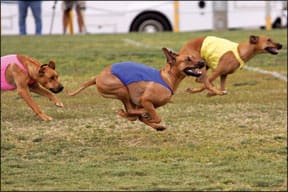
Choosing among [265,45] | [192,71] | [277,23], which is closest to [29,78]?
[192,71]

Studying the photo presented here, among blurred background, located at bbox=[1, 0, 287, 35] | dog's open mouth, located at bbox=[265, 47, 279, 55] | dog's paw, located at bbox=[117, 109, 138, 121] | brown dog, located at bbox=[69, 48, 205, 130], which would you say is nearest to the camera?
brown dog, located at bbox=[69, 48, 205, 130]

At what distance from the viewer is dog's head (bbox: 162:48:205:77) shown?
6266mm

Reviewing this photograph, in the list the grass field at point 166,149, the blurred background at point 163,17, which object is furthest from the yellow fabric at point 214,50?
the blurred background at point 163,17

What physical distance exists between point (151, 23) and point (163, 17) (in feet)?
1.96

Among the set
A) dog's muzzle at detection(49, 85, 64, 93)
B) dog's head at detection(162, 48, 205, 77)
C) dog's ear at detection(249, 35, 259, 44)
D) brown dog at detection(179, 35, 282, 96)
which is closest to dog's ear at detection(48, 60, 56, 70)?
dog's muzzle at detection(49, 85, 64, 93)

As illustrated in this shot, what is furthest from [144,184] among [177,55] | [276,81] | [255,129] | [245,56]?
[177,55]

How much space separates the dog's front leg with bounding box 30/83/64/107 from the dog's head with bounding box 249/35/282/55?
1.69 meters

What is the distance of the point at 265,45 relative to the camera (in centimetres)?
788

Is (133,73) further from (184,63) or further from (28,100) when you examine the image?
(28,100)

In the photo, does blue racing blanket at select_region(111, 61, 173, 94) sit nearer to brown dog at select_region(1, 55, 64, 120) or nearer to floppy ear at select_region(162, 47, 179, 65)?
floppy ear at select_region(162, 47, 179, 65)

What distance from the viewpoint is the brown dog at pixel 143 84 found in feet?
20.6

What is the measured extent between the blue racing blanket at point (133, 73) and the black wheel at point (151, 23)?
145 feet

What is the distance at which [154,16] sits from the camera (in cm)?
5084

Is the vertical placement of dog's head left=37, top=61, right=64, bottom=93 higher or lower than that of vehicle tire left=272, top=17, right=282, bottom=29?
higher
